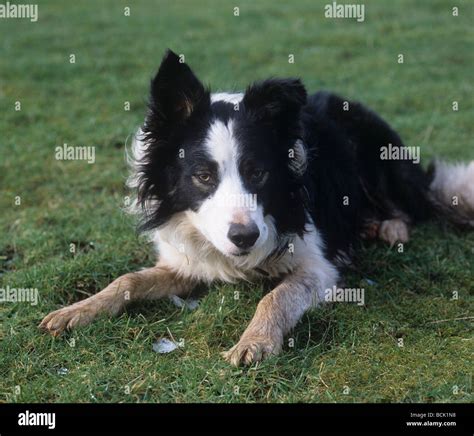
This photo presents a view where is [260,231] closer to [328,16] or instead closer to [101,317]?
[101,317]

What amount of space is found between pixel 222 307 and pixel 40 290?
4.31 ft

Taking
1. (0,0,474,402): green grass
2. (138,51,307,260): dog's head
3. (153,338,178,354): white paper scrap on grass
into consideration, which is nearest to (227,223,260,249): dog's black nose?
(138,51,307,260): dog's head

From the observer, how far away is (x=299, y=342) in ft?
15.5

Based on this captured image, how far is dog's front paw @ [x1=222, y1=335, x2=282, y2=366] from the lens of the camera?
435 centimetres

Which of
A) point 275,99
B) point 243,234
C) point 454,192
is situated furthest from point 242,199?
point 454,192

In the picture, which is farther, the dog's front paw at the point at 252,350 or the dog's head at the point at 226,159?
the dog's head at the point at 226,159

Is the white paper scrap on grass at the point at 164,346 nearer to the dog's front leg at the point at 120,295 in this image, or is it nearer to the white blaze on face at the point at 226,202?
the dog's front leg at the point at 120,295

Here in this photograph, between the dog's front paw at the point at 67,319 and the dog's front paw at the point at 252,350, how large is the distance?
958 millimetres

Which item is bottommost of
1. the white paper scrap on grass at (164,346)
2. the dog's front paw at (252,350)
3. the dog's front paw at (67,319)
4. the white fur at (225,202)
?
the white paper scrap on grass at (164,346)

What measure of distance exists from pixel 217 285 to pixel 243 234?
41.2 inches

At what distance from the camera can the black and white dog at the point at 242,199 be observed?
4.60 m

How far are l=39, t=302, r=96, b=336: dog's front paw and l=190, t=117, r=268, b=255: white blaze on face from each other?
92 centimetres

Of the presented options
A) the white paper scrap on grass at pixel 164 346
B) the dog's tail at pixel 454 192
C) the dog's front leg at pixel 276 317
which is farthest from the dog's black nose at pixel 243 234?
the dog's tail at pixel 454 192
